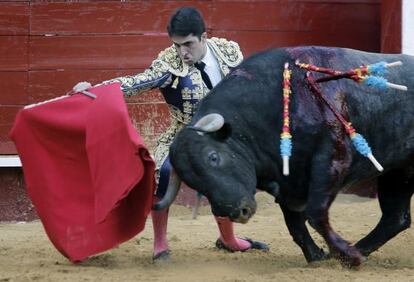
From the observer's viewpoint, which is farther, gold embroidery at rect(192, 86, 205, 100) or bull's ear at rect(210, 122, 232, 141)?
gold embroidery at rect(192, 86, 205, 100)

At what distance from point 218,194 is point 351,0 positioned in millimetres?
3885

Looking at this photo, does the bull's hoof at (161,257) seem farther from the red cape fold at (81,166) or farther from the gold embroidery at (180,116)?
the gold embroidery at (180,116)

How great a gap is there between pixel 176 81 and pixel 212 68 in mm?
220

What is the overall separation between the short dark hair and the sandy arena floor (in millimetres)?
1224

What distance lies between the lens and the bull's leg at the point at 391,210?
570 centimetres

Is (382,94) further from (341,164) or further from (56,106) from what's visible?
(56,106)

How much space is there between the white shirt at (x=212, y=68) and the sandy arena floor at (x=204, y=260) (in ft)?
3.23

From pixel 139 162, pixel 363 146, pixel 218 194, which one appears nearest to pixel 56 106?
pixel 139 162

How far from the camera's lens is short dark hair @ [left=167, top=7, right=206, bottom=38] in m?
5.54

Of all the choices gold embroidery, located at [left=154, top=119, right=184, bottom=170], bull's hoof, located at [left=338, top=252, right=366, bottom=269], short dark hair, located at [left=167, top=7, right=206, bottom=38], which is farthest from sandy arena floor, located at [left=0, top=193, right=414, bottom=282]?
short dark hair, located at [left=167, top=7, right=206, bottom=38]

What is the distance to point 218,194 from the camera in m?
4.97

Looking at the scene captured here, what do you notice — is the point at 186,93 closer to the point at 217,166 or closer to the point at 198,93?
the point at 198,93

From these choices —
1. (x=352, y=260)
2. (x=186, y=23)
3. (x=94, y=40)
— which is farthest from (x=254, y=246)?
(x=94, y=40)

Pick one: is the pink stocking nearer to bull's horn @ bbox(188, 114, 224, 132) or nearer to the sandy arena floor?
the sandy arena floor
